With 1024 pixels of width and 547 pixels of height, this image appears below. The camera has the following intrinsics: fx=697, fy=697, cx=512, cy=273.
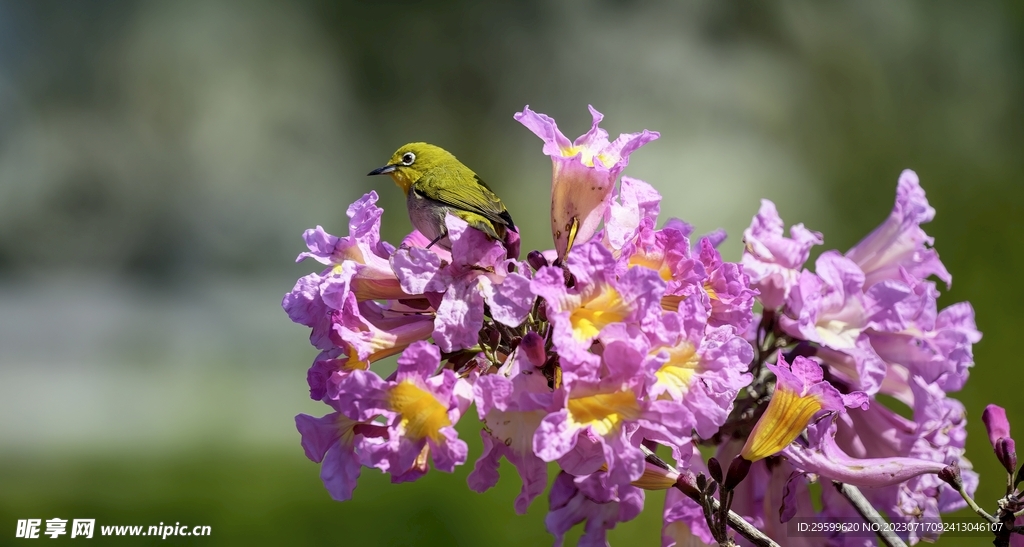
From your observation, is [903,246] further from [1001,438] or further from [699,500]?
[699,500]

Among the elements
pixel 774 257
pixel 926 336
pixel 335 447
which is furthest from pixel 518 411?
pixel 926 336

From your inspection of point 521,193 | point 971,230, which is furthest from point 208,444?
point 971,230

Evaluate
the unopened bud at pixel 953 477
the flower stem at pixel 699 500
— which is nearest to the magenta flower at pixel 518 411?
the flower stem at pixel 699 500

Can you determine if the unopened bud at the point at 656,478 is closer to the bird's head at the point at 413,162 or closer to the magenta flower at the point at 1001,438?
the magenta flower at the point at 1001,438

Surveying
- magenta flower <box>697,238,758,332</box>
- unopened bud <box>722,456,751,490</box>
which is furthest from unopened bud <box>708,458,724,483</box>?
magenta flower <box>697,238,758,332</box>

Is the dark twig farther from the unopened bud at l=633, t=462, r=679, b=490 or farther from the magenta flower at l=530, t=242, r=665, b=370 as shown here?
the magenta flower at l=530, t=242, r=665, b=370

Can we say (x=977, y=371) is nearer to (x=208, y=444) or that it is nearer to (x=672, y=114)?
(x=672, y=114)
